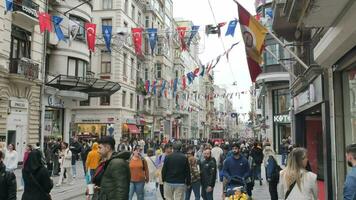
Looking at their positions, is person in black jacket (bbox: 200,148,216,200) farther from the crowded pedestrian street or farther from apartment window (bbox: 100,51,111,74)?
apartment window (bbox: 100,51,111,74)

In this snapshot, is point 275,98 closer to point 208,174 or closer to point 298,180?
point 208,174

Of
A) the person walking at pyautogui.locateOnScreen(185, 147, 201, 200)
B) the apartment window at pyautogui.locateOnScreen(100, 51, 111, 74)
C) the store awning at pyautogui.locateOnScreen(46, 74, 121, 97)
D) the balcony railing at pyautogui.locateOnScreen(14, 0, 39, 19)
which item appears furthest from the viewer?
the apartment window at pyautogui.locateOnScreen(100, 51, 111, 74)

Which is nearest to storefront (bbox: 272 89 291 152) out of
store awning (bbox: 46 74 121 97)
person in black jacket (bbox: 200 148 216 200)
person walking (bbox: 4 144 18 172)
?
store awning (bbox: 46 74 121 97)

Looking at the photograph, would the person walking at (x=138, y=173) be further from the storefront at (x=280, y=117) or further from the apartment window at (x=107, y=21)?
the apartment window at (x=107, y=21)

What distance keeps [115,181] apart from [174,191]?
426 centimetres

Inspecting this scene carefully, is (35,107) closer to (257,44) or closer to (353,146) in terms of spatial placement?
(257,44)

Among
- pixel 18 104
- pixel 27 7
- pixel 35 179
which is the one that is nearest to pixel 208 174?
pixel 35 179

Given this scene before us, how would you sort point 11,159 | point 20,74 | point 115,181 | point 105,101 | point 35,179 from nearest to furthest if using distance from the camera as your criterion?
point 115,181 → point 35,179 → point 11,159 → point 20,74 → point 105,101

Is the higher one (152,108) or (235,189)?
(152,108)

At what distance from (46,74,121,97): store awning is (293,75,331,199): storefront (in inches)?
669

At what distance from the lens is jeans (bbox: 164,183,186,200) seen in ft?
33.0

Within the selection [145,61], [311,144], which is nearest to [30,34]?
[311,144]

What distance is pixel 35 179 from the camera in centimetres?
673

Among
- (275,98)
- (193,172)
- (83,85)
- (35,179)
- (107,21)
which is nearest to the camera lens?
(35,179)
